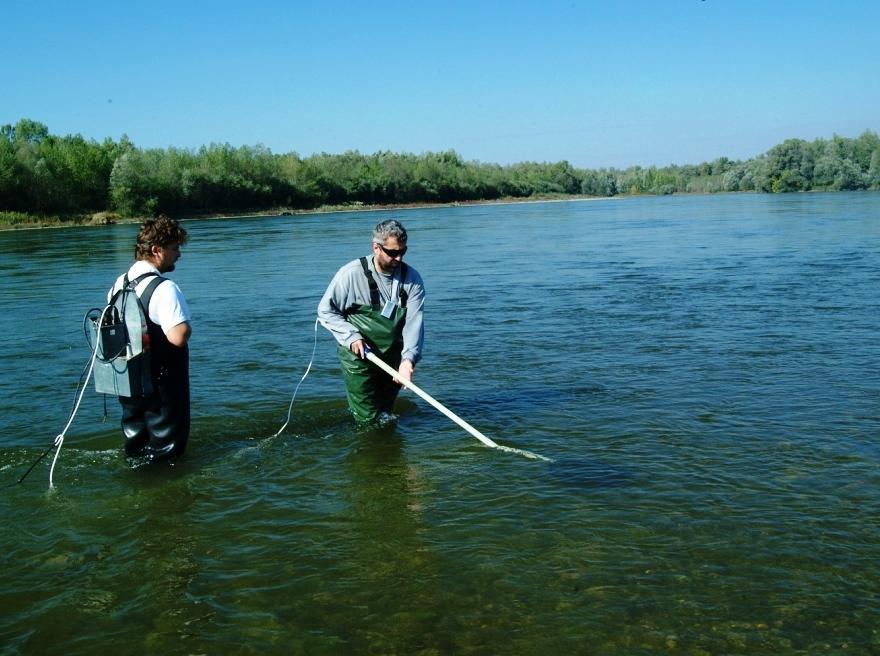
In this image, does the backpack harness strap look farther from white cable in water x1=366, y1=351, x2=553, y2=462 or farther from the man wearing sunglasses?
white cable in water x1=366, y1=351, x2=553, y2=462

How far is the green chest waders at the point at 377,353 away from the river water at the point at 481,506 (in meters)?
0.33

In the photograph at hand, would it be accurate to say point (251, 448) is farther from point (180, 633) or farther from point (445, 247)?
point (445, 247)

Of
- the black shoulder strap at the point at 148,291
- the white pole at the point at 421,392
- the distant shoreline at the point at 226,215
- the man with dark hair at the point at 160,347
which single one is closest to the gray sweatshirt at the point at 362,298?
the white pole at the point at 421,392

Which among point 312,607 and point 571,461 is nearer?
point 312,607

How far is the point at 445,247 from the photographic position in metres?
36.8

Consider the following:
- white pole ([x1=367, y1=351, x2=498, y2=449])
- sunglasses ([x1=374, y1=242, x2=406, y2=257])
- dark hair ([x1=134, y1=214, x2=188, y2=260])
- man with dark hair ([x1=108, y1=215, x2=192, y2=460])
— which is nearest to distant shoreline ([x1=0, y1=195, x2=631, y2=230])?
white pole ([x1=367, y1=351, x2=498, y2=449])

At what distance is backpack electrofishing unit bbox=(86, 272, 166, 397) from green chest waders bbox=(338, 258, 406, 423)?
2097 millimetres

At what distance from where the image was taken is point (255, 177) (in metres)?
117

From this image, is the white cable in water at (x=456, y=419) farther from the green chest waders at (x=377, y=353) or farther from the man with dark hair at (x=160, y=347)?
the man with dark hair at (x=160, y=347)

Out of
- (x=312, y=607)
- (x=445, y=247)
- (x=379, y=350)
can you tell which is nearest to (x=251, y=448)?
(x=379, y=350)

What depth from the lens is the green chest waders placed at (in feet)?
24.2

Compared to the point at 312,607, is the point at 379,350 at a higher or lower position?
higher

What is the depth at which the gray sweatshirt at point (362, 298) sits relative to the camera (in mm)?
7309

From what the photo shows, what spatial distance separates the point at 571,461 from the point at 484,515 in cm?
142
